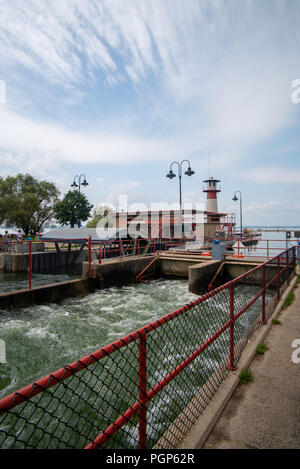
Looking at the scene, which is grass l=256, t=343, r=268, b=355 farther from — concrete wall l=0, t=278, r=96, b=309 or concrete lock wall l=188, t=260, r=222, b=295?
concrete wall l=0, t=278, r=96, b=309

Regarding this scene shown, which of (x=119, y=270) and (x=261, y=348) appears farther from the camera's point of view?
(x=119, y=270)

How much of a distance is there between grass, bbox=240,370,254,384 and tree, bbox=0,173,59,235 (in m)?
38.6

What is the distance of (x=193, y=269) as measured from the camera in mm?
13477

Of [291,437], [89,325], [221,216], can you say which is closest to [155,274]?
[89,325]

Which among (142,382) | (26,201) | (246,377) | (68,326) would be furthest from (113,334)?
(26,201)

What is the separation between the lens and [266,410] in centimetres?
318

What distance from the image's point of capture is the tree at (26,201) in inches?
1479

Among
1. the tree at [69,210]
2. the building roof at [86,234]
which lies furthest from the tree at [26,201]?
the building roof at [86,234]

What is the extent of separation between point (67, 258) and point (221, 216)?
21.3 m

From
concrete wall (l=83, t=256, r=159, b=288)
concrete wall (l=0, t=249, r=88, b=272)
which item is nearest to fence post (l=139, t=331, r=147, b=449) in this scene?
concrete wall (l=83, t=256, r=159, b=288)

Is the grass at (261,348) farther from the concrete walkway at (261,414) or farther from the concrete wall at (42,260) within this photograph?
the concrete wall at (42,260)

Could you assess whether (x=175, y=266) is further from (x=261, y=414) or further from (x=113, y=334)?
(x=261, y=414)

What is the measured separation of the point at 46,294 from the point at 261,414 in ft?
32.4

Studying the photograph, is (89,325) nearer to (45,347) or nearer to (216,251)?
(45,347)
